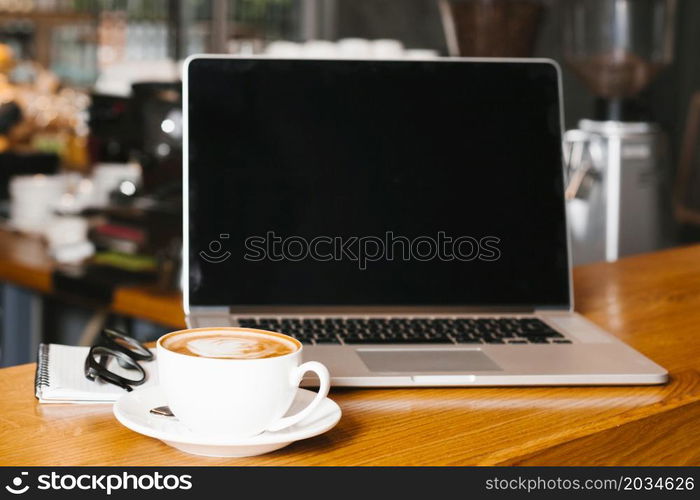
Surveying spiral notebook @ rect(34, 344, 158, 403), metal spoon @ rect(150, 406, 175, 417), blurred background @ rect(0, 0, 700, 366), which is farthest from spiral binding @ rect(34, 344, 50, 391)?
blurred background @ rect(0, 0, 700, 366)

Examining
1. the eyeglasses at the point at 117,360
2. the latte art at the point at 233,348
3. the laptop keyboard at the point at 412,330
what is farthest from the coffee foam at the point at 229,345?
the laptop keyboard at the point at 412,330

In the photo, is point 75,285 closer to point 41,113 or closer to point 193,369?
point 193,369

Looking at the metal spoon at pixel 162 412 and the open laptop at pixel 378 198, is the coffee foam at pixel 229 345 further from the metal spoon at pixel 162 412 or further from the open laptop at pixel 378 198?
the open laptop at pixel 378 198

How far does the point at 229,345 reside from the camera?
2.26ft

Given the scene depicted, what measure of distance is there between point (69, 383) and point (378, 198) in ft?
1.25

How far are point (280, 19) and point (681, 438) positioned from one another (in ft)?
14.2

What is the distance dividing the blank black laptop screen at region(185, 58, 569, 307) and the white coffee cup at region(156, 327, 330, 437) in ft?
1.11

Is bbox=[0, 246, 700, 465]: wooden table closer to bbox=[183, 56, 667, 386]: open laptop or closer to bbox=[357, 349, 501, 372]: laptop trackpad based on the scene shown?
bbox=[357, 349, 501, 372]: laptop trackpad

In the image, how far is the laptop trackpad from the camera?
0.84 meters

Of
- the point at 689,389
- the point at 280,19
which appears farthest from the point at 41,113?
the point at 689,389

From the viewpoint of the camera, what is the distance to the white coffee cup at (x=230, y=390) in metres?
0.64

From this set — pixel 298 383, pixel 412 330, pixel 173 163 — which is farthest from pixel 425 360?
pixel 173 163

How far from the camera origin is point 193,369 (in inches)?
25.4

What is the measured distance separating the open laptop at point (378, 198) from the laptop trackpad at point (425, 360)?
55mm
